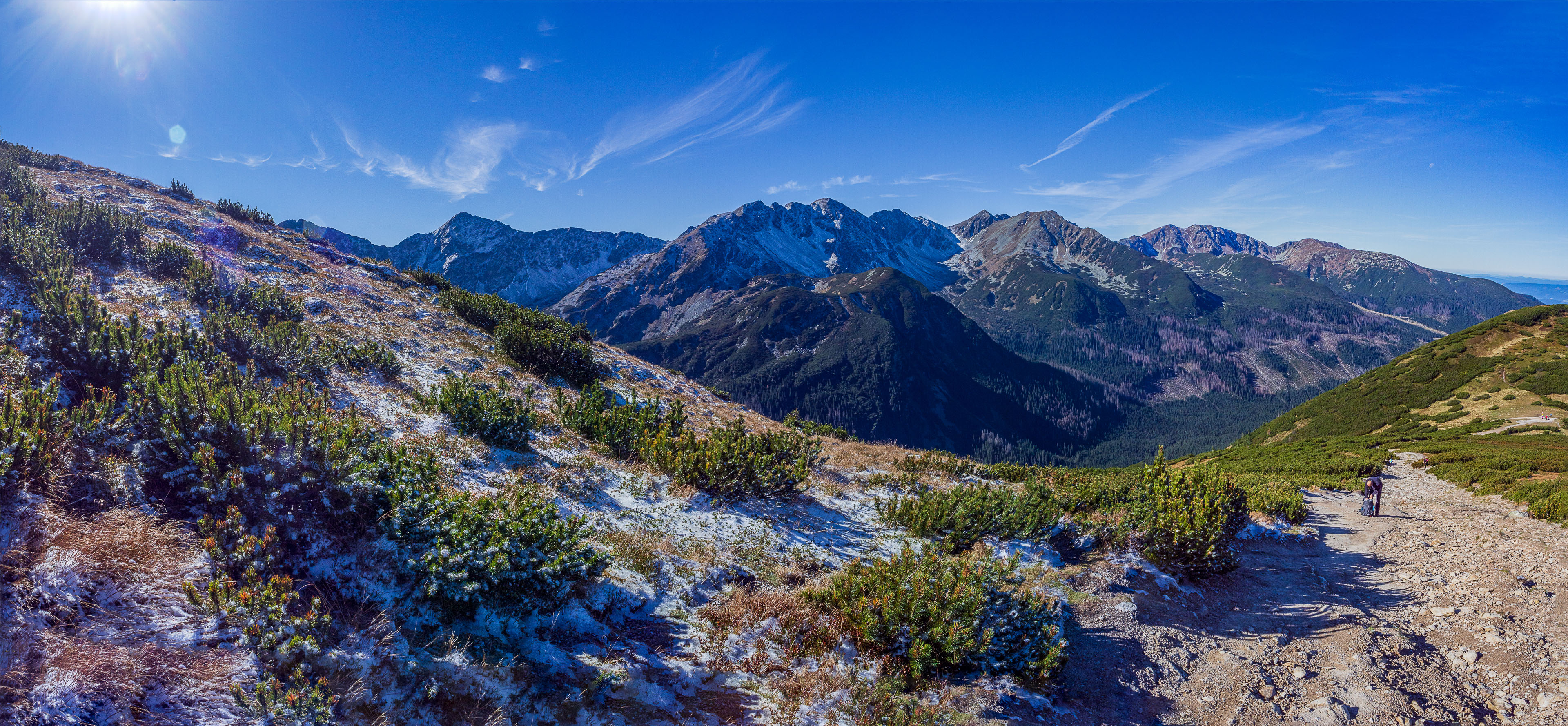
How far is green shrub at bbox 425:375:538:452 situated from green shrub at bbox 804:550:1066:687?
6.33 meters

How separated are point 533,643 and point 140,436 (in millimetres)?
4575

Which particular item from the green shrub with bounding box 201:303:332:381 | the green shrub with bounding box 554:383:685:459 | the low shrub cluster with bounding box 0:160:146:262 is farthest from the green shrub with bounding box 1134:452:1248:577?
the low shrub cluster with bounding box 0:160:146:262

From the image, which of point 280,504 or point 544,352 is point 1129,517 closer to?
point 280,504

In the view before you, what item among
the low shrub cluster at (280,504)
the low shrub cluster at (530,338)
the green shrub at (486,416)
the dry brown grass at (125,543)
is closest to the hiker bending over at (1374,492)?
the low shrub cluster at (280,504)

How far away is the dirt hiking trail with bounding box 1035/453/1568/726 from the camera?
6.37m

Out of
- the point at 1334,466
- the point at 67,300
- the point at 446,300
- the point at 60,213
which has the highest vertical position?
the point at 60,213

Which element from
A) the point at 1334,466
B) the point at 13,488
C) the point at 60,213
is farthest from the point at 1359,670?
the point at 60,213

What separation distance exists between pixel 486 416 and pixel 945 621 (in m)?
8.34

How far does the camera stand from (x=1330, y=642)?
25.7ft

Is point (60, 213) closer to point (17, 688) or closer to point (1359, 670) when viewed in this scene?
point (17, 688)

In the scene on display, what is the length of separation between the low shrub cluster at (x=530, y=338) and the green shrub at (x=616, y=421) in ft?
13.6

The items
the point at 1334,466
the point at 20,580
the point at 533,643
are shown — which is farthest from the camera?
the point at 1334,466

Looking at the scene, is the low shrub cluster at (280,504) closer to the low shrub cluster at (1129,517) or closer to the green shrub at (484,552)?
the green shrub at (484,552)

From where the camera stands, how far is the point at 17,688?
3021 mm
